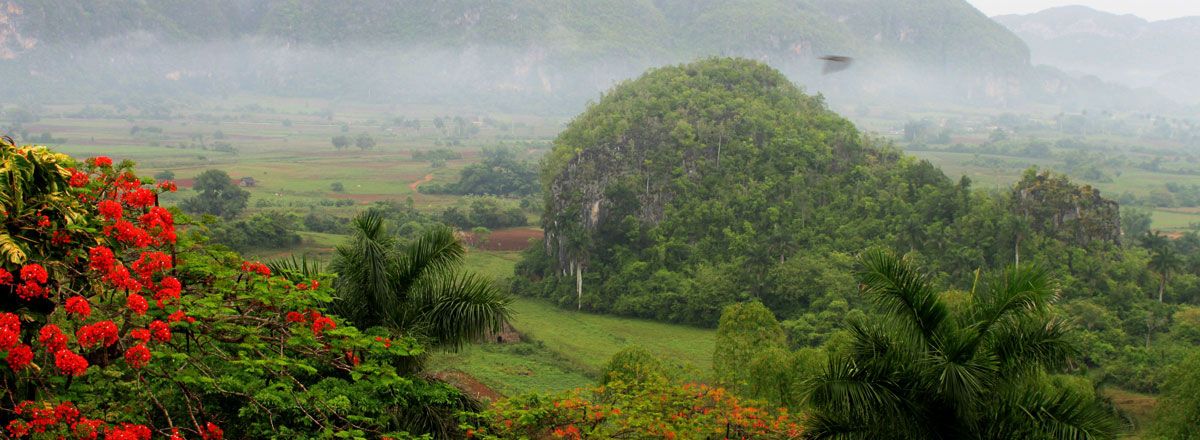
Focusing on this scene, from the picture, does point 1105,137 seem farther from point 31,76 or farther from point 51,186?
point 31,76

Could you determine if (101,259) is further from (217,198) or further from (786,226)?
(217,198)

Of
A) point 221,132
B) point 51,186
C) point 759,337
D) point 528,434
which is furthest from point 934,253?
point 221,132

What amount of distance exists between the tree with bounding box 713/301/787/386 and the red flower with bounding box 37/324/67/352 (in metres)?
18.8

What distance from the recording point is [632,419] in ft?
44.5

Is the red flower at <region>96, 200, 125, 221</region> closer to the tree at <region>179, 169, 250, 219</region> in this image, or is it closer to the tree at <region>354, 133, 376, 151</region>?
the tree at <region>179, 169, 250, 219</region>

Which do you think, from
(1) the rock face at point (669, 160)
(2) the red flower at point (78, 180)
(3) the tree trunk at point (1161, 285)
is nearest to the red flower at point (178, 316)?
(2) the red flower at point (78, 180)

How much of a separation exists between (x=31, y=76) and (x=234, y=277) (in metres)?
210

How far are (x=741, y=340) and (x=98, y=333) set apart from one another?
20.6 m

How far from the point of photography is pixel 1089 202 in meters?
42.8

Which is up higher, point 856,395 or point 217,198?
point 856,395

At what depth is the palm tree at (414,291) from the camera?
1265 cm

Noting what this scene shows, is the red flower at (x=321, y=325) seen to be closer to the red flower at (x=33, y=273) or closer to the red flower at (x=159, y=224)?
the red flower at (x=159, y=224)

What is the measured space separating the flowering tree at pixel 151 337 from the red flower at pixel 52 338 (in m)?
0.01

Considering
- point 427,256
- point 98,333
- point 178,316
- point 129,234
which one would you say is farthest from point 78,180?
point 427,256
